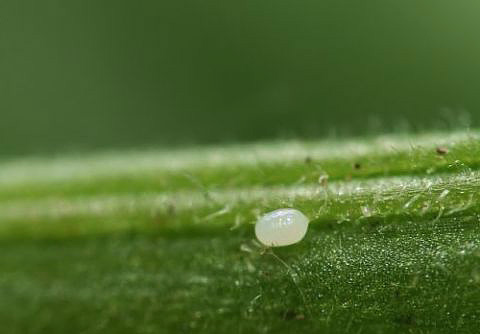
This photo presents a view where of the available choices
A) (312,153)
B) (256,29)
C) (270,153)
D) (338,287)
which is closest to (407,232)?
(338,287)

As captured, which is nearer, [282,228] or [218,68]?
[282,228]

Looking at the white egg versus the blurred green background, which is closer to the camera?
the white egg

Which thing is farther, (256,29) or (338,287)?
(256,29)

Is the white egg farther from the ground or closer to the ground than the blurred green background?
closer to the ground

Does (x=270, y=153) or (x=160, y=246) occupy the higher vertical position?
(x=270, y=153)

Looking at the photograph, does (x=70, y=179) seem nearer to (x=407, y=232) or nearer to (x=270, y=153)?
(x=270, y=153)
